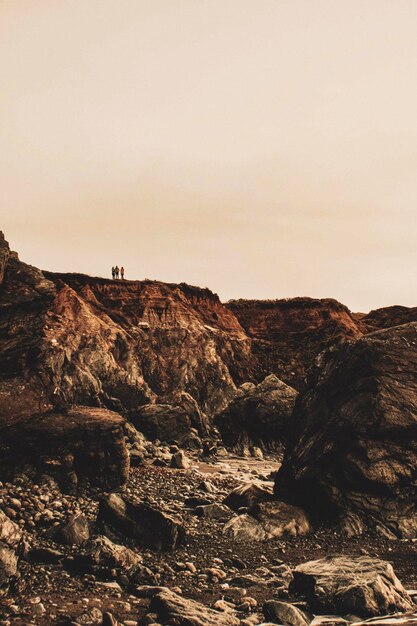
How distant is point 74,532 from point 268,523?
405cm

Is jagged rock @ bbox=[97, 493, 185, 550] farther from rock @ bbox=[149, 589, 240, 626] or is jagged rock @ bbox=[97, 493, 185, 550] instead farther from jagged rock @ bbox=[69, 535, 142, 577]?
rock @ bbox=[149, 589, 240, 626]

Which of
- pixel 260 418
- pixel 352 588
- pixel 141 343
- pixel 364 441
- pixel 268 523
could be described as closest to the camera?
pixel 352 588

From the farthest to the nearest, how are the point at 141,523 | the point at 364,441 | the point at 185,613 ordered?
the point at 364,441
the point at 141,523
the point at 185,613

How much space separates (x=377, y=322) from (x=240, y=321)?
16.7 m

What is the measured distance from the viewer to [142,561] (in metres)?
8.70

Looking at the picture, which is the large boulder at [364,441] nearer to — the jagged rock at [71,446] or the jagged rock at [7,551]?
the jagged rock at [71,446]

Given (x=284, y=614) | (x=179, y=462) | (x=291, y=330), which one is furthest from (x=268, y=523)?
(x=291, y=330)

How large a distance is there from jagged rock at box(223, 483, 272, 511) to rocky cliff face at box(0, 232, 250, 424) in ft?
46.7

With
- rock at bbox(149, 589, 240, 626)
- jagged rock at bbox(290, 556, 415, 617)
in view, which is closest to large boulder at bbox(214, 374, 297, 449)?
jagged rock at bbox(290, 556, 415, 617)

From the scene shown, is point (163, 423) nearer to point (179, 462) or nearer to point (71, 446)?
point (179, 462)

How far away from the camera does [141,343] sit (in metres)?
44.8

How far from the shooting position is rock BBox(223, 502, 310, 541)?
10.9m

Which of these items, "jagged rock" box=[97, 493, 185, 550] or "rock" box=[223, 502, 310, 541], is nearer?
"jagged rock" box=[97, 493, 185, 550]

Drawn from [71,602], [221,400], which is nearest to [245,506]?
[71,602]
